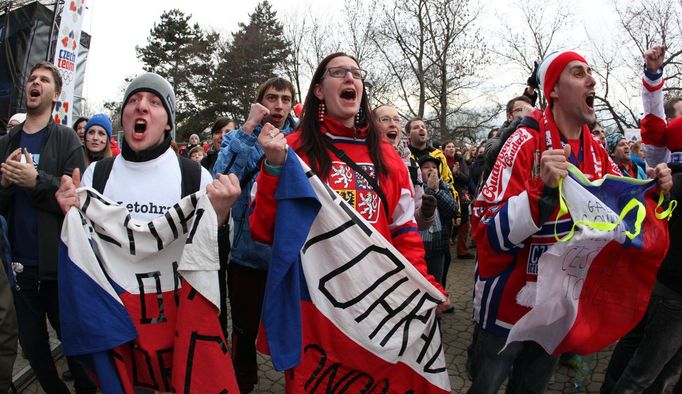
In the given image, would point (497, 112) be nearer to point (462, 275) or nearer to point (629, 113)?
point (629, 113)

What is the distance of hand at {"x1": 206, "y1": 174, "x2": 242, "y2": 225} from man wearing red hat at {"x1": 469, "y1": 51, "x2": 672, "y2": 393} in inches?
49.0

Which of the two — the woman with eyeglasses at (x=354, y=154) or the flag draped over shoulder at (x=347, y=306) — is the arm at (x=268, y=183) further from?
the woman with eyeglasses at (x=354, y=154)

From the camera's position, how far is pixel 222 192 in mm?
1847

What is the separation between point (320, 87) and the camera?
92.8 inches

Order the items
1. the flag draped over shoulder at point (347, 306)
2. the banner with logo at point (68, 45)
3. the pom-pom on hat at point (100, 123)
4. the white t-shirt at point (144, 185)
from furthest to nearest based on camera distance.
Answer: the banner with logo at point (68, 45)
the pom-pom on hat at point (100, 123)
the white t-shirt at point (144, 185)
the flag draped over shoulder at point (347, 306)

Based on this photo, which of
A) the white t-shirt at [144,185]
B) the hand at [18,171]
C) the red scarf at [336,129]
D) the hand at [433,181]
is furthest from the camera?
the hand at [433,181]

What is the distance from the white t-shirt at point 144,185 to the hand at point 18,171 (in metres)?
0.55

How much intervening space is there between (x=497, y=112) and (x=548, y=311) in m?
26.1

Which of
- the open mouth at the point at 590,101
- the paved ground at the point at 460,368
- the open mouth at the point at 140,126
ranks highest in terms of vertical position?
the open mouth at the point at 590,101

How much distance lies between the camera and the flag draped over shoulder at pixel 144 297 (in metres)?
1.79

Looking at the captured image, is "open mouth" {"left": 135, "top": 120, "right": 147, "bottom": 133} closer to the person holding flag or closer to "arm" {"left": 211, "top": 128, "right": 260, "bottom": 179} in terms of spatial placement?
"arm" {"left": 211, "top": 128, "right": 260, "bottom": 179}

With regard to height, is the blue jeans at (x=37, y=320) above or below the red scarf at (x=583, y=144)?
below

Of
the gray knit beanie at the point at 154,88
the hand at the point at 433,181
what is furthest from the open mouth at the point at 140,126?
the hand at the point at 433,181

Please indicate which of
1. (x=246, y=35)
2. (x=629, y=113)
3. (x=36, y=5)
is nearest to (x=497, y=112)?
(x=629, y=113)
